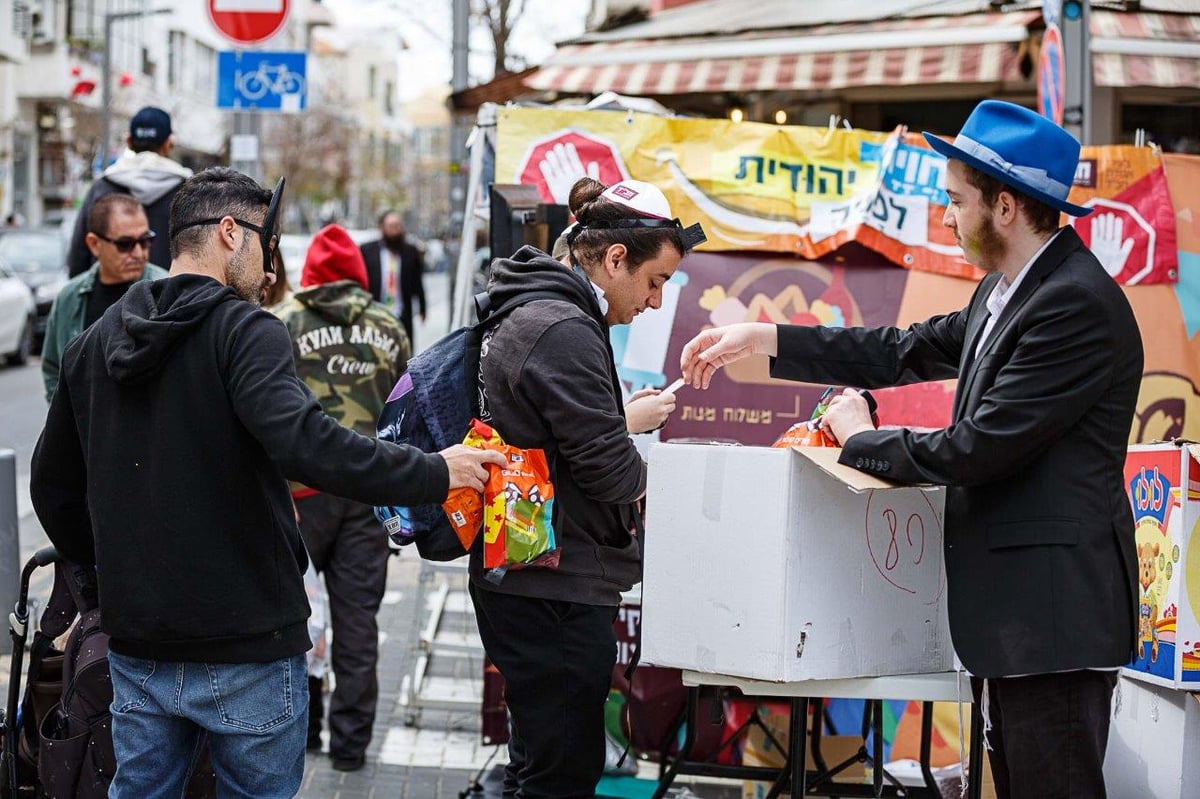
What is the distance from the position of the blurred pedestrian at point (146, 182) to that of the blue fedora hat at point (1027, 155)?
4272mm

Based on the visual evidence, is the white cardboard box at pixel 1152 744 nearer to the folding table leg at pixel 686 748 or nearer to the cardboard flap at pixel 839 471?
the folding table leg at pixel 686 748

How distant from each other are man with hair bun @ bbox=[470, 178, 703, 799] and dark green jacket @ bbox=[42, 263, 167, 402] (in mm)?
2521

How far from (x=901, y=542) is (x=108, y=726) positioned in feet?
6.36

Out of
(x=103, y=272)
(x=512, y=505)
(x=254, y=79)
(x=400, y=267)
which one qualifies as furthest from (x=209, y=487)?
(x=400, y=267)

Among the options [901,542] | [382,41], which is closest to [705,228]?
[901,542]

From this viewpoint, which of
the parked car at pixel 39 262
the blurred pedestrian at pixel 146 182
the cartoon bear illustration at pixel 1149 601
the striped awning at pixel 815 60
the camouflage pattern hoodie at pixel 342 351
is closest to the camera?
the cartoon bear illustration at pixel 1149 601

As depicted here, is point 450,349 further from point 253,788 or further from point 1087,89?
point 1087,89

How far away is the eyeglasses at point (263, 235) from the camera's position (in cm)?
311

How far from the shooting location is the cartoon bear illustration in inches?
147

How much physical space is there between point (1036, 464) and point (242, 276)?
175cm

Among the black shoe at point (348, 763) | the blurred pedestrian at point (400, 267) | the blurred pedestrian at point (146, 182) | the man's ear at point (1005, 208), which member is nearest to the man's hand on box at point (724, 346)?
the man's ear at point (1005, 208)

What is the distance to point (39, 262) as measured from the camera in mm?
20141

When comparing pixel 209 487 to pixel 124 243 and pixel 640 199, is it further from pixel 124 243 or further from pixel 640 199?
pixel 124 243

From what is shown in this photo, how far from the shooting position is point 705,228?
570 cm
